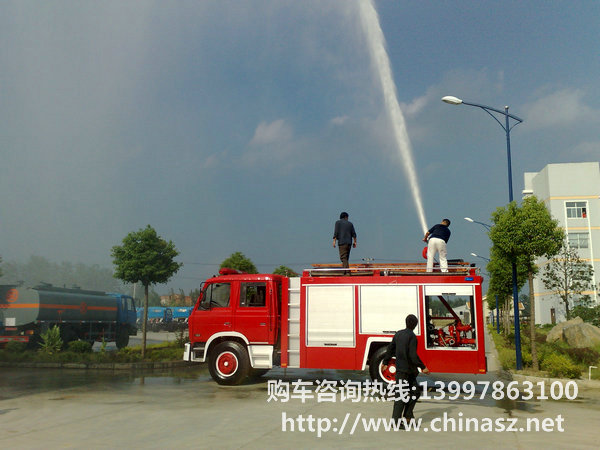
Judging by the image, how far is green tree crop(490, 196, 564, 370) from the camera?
15.7 metres

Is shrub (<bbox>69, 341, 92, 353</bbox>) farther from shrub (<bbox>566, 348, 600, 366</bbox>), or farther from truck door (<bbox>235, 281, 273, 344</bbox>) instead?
shrub (<bbox>566, 348, 600, 366</bbox>)

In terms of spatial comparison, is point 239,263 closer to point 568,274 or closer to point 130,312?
point 130,312

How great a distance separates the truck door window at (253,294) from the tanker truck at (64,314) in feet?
46.4

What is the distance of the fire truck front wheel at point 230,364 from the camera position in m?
13.1

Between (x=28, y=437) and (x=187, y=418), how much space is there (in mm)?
2535

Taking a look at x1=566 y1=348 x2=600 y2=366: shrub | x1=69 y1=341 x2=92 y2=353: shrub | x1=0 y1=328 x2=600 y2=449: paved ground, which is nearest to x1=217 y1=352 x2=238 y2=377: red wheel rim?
x1=0 y1=328 x2=600 y2=449: paved ground

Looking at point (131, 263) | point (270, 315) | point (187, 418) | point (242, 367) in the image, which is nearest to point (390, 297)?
point (270, 315)

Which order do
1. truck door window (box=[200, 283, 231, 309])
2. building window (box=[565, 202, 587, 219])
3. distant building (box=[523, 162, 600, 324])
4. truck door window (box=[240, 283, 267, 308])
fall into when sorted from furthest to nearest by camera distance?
building window (box=[565, 202, 587, 219]) → distant building (box=[523, 162, 600, 324]) → truck door window (box=[200, 283, 231, 309]) → truck door window (box=[240, 283, 267, 308])

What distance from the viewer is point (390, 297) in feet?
40.3

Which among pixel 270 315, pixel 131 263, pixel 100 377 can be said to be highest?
pixel 131 263

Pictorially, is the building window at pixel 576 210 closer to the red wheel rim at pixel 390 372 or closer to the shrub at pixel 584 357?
the shrub at pixel 584 357

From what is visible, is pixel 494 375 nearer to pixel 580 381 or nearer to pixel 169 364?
pixel 580 381

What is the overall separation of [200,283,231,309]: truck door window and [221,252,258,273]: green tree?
1049 cm

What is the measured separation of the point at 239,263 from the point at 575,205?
6233 cm
